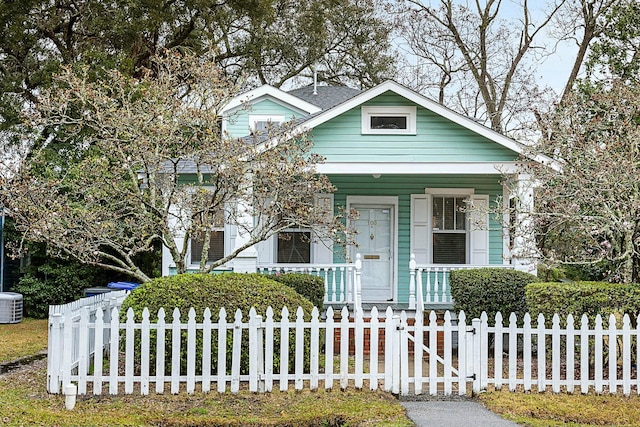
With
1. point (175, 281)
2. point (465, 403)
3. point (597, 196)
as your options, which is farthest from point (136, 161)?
point (597, 196)

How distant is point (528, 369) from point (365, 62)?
72.0 feet

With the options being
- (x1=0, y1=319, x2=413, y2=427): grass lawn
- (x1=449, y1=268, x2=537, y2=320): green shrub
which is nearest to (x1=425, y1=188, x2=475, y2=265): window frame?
(x1=449, y1=268, x2=537, y2=320): green shrub

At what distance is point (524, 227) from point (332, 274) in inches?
156

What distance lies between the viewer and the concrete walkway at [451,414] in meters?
7.27

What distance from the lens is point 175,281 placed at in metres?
9.30

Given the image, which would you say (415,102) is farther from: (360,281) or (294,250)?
(294,250)

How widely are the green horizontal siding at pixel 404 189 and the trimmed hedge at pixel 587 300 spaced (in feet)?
18.8

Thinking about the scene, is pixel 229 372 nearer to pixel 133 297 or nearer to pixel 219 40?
pixel 133 297

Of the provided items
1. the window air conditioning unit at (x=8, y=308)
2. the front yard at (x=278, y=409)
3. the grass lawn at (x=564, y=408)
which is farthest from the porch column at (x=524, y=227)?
the window air conditioning unit at (x=8, y=308)

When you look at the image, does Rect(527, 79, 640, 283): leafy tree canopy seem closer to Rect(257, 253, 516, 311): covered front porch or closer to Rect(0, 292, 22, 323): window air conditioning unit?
Rect(257, 253, 516, 311): covered front porch

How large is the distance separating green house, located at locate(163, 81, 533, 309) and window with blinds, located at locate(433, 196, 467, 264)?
0.02 metres

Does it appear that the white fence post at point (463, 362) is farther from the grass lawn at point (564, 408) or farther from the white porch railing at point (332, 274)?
the white porch railing at point (332, 274)

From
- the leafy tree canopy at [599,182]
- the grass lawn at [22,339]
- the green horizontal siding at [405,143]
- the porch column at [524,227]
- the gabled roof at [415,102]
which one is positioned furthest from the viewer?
the green horizontal siding at [405,143]

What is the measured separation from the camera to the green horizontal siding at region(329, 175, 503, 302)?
51.4ft
